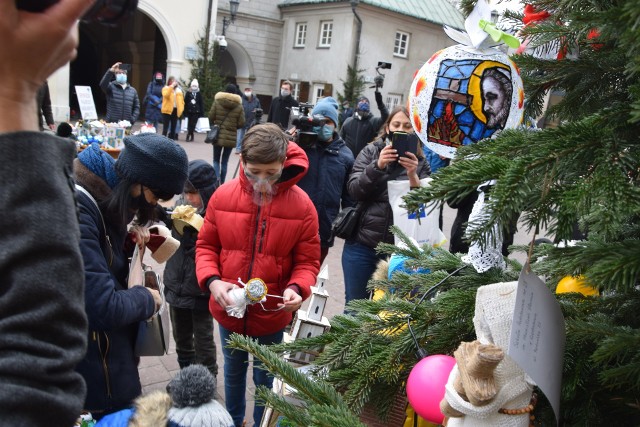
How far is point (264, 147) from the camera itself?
8.97 ft

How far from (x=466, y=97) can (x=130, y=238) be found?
5.24ft

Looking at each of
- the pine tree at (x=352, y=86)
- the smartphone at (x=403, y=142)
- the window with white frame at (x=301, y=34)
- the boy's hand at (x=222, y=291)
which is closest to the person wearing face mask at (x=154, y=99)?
the pine tree at (x=352, y=86)

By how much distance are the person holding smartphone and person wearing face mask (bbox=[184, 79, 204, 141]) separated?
1277 cm

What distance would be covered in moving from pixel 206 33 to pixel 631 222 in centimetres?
2064

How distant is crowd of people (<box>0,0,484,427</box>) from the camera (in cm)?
67

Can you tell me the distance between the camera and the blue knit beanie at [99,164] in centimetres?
212

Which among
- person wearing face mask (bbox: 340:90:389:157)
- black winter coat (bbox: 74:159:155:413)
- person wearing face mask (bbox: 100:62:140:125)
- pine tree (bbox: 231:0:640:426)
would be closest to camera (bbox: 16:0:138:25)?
pine tree (bbox: 231:0:640:426)

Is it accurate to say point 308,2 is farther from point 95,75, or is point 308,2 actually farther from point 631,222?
point 631,222

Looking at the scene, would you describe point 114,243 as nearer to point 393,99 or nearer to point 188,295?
point 188,295

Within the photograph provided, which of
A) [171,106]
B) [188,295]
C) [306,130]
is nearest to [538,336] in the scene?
[188,295]

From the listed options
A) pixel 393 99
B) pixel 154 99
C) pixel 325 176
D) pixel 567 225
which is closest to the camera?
pixel 567 225

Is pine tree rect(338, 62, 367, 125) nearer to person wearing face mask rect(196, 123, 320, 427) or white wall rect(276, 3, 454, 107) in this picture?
white wall rect(276, 3, 454, 107)

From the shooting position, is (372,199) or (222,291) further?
(372,199)

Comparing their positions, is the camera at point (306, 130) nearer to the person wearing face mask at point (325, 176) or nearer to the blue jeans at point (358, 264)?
the person wearing face mask at point (325, 176)
